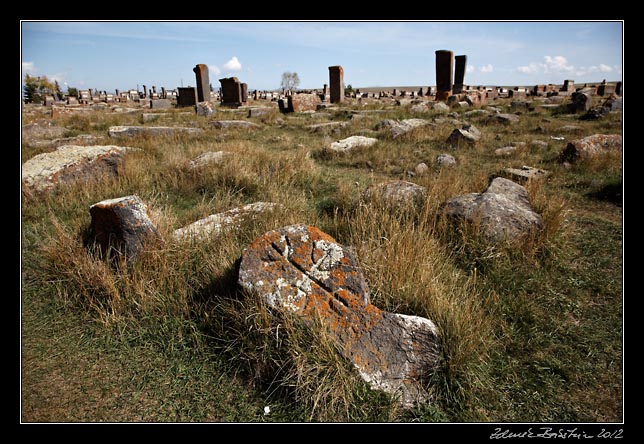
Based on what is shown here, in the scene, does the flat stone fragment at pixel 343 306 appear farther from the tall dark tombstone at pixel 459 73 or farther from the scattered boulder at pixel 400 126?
the tall dark tombstone at pixel 459 73

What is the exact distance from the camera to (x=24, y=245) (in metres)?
3.60

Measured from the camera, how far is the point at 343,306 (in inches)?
85.3

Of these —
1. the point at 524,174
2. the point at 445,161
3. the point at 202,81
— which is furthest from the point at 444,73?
the point at 524,174

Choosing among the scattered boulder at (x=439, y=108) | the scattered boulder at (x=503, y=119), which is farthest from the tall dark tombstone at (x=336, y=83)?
the scattered boulder at (x=503, y=119)

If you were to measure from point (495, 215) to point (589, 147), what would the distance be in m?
4.48

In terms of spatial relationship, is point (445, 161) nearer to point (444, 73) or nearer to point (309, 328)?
point (309, 328)

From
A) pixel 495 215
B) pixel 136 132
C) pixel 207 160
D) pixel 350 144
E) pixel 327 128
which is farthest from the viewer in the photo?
pixel 327 128

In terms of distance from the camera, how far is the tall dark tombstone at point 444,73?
65.4 feet

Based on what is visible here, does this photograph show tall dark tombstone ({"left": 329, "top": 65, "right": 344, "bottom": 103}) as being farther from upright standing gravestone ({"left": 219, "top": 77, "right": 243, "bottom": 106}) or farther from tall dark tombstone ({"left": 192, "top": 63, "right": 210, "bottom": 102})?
tall dark tombstone ({"left": 192, "top": 63, "right": 210, "bottom": 102})

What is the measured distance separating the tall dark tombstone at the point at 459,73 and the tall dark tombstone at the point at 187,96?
14.3 metres

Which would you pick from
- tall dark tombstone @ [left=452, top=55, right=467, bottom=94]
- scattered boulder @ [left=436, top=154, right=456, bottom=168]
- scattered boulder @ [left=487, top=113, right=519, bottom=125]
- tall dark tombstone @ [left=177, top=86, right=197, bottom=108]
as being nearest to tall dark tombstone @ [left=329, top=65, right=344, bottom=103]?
tall dark tombstone @ [left=452, top=55, right=467, bottom=94]

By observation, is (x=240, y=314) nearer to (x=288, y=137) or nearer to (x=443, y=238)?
(x=443, y=238)

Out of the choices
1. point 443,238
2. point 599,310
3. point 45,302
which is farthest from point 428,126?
point 45,302

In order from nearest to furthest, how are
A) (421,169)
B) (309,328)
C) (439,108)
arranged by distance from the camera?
(309,328), (421,169), (439,108)
